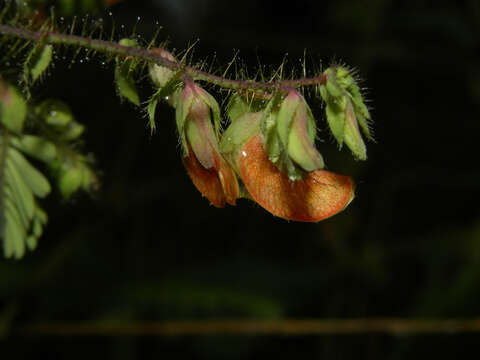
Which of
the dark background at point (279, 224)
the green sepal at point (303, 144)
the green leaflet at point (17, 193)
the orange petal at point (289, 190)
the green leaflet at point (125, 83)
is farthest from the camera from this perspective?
the dark background at point (279, 224)

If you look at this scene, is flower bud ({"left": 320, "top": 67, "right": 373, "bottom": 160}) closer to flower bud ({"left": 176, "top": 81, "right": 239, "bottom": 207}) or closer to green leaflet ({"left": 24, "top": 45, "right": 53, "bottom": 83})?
flower bud ({"left": 176, "top": 81, "right": 239, "bottom": 207})

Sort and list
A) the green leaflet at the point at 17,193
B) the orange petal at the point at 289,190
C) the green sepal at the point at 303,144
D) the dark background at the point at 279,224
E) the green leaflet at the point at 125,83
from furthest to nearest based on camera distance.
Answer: the dark background at the point at 279,224 → the green leaflet at the point at 17,193 → the green leaflet at the point at 125,83 → the orange petal at the point at 289,190 → the green sepal at the point at 303,144

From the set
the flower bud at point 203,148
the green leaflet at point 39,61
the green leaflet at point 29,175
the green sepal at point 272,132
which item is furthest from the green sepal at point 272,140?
the green leaflet at point 29,175

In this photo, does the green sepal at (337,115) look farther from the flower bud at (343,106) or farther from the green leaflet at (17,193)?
the green leaflet at (17,193)

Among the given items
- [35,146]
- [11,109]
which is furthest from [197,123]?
[35,146]

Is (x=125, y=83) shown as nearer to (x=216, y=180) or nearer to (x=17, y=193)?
(x=216, y=180)

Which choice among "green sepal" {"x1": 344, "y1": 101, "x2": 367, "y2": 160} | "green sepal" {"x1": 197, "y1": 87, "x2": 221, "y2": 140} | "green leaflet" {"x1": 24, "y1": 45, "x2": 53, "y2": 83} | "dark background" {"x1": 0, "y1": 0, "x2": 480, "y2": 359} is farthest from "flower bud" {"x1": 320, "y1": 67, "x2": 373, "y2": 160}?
"dark background" {"x1": 0, "y1": 0, "x2": 480, "y2": 359}

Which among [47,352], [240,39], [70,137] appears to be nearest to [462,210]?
[240,39]

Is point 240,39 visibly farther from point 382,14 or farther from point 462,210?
point 462,210
